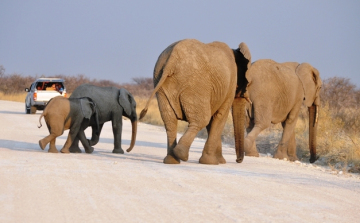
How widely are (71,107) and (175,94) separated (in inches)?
99.7

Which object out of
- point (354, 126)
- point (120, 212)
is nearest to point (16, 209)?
point (120, 212)

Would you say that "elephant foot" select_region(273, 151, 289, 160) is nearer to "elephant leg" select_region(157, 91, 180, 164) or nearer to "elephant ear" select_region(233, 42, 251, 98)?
"elephant ear" select_region(233, 42, 251, 98)

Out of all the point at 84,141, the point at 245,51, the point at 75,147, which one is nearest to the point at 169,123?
the point at 245,51

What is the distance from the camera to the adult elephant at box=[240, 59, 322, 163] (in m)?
15.9

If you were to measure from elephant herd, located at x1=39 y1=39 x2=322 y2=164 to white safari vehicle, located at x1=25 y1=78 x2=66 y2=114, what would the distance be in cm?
2061

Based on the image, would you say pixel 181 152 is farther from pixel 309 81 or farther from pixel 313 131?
pixel 309 81

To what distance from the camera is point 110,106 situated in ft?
46.4

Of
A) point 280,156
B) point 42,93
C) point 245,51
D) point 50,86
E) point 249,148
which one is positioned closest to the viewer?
point 245,51

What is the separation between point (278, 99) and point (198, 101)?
6041mm

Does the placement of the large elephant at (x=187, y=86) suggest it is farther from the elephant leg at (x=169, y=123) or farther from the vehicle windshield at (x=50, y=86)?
the vehicle windshield at (x=50, y=86)

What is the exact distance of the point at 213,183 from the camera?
27.4 ft

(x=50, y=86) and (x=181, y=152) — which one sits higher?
(x=50, y=86)

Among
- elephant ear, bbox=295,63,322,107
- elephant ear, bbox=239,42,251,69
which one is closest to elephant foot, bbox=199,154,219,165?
elephant ear, bbox=239,42,251,69

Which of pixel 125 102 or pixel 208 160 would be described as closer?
pixel 208 160
